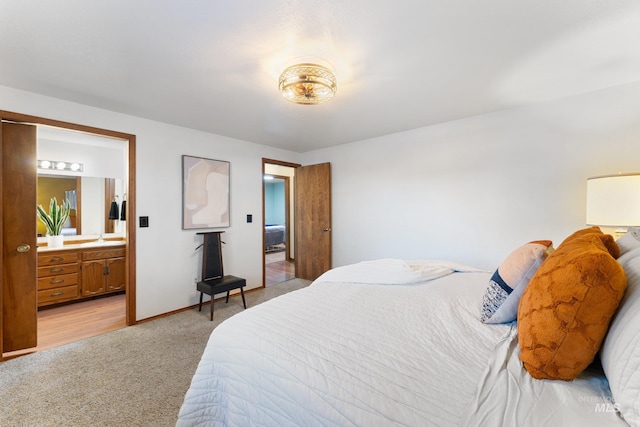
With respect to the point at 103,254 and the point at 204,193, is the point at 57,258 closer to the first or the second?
the point at 103,254

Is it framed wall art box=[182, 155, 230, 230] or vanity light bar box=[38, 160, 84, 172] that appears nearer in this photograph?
framed wall art box=[182, 155, 230, 230]

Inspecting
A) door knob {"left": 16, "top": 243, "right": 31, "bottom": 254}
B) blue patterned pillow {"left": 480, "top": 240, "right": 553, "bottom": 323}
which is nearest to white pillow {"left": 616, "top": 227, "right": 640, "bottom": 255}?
blue patterned pillow {"left": 480, "top": 240, "right": 553, "bottom": 323}

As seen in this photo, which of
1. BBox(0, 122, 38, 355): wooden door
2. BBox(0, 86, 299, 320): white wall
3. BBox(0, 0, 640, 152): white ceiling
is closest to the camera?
BBox(0, 0, 640, 152): white ceiling

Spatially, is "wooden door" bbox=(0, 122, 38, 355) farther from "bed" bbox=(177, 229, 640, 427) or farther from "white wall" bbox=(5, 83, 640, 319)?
"bed" bbox=(177, 229, 640, 427)

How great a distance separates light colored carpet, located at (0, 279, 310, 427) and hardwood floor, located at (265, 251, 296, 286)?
2.06m

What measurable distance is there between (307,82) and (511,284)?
1.76 m

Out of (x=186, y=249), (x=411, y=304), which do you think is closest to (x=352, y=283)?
(x=411, y=304)

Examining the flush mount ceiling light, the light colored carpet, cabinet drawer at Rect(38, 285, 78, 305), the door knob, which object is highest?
the flush mount ceiling light

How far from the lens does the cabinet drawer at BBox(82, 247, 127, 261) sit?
12.3ft

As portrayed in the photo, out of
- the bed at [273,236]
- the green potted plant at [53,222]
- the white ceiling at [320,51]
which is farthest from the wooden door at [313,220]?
the green potted plant at [53,222]

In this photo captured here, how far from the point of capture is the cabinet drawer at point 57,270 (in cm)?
341

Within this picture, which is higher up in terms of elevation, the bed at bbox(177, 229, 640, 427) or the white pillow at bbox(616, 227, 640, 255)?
the white pillow at bbox(616, 227, 640, 255)

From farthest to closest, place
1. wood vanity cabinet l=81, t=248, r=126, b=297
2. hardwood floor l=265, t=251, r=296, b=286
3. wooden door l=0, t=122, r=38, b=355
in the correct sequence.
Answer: hardwood floor l=265, t=251, r=296, b=286 < wood vanity cabinet l=81, t=248, r=126, b=297 < wooden door l=0, t=122, r=38, b=355

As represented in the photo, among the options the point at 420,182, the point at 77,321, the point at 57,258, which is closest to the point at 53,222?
the point at 57,258
